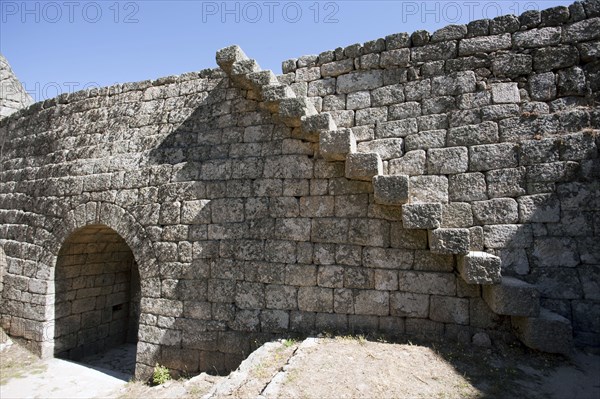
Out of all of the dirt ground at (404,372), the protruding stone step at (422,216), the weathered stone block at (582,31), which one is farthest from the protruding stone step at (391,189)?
the weathered stone block at (582,31)

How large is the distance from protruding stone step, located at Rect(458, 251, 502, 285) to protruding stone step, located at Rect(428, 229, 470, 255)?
11 centimetres

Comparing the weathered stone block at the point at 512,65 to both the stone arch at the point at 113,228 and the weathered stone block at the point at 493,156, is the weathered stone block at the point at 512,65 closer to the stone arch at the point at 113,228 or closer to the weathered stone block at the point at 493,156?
the weathered stone block at the point at 493,156

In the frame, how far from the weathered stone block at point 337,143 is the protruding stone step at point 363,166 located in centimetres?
11

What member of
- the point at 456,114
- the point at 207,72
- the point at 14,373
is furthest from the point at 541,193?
the point at 14,373

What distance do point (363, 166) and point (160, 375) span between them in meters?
4.28

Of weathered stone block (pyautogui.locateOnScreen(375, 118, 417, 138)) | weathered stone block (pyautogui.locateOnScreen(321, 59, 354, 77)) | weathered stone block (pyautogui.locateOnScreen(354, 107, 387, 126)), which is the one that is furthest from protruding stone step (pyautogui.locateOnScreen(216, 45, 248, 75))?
weathered stone block (pyautogui.locateOnScreen(375, 118, 417, 138))

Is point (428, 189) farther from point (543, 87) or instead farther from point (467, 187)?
point (543, 87)

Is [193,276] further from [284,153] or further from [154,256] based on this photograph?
[284,153]

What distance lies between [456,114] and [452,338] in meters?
2.78

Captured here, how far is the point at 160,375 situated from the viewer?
16.1ft

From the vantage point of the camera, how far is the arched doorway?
6.23 m

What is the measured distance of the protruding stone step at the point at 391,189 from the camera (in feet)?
12.7

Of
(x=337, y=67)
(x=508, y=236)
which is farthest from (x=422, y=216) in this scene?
(x=337, y=67)

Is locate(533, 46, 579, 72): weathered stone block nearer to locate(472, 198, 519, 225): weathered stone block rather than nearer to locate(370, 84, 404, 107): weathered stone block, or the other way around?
locate(370, 84, 404, 107): weathered stone block
